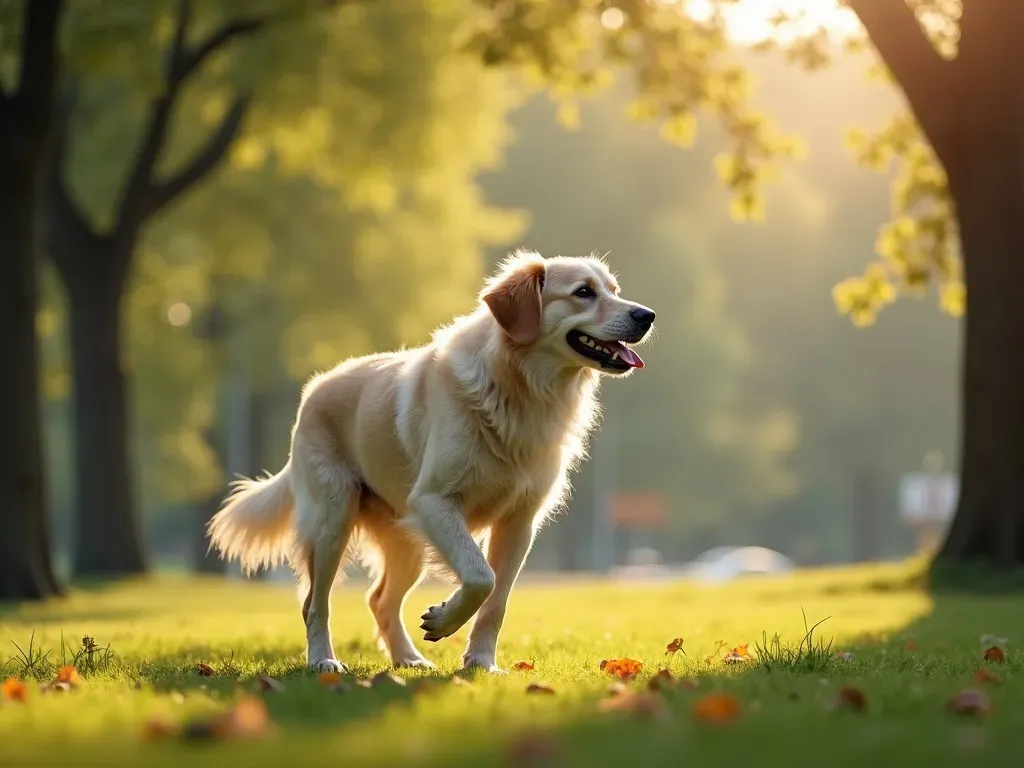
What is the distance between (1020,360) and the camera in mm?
14812

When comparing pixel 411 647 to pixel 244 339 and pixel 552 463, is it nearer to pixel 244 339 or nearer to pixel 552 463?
pixel 552 463

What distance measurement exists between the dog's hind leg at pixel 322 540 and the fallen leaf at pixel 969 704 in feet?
11.4

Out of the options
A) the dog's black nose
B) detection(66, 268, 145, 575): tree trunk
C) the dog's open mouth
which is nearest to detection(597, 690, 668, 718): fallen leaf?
the dog's open mouth

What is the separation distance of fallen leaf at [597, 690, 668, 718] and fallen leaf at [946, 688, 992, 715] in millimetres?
884

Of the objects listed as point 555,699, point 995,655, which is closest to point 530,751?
point 555,699

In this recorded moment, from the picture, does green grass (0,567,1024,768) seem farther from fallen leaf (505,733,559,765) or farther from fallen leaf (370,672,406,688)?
fallen leaf (370,672,406,688)

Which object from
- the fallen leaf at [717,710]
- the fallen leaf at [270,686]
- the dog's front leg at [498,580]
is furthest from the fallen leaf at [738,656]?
the fallen leaf at [717,710]

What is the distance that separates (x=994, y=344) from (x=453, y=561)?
32.3ft

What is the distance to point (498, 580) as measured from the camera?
705 centimetres

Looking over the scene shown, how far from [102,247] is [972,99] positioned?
12.3m

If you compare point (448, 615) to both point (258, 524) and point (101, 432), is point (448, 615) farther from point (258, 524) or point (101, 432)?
point (101, 432)

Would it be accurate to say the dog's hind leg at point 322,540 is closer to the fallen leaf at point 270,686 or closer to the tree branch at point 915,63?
the fallen leaf at point 270,686

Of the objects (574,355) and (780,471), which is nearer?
(574,355)

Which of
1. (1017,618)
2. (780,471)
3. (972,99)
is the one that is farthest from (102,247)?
(780,471)
